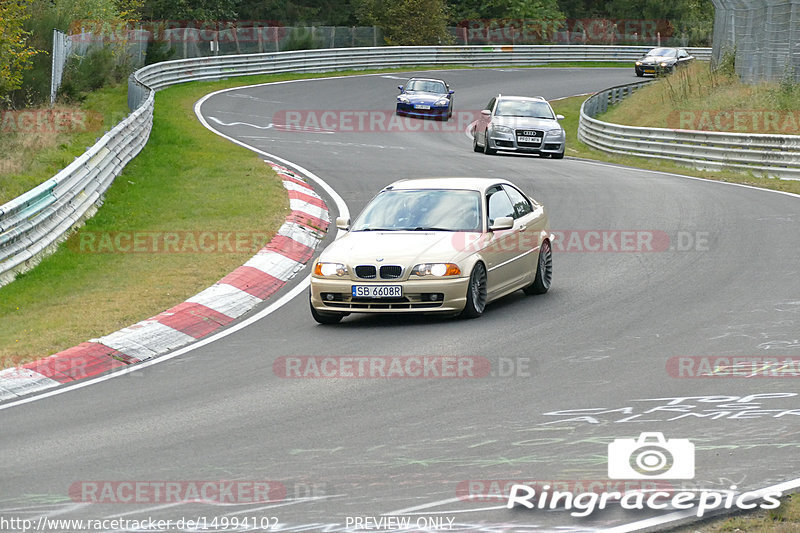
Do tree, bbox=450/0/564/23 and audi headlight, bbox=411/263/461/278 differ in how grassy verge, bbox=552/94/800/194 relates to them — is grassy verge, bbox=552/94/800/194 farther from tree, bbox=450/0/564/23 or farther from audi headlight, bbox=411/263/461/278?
tree, bbox=450/0/564/23

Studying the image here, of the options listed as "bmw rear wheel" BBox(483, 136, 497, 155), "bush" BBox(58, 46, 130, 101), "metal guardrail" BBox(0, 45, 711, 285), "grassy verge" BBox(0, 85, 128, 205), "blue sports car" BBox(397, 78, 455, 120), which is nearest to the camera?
"metal guardrail" BBox(0, 45, 711, 285)

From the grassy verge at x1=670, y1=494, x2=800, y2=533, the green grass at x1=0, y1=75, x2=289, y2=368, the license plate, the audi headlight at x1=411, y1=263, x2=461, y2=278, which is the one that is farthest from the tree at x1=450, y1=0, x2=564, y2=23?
the grassy verge at x1=670, y1=494, x2=800, y2=533

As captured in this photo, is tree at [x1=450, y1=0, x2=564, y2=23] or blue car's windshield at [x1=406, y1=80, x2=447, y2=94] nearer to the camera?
blue car's windshield at [x1=406, y1=80, x2=447, y2=94]

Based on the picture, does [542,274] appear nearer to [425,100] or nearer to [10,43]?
[10,43]

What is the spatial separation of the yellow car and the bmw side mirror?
0.01 m

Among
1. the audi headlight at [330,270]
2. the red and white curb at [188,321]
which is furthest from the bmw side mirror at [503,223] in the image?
the red and white curb at [188,321]

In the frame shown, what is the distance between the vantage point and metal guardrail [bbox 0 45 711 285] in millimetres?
14375

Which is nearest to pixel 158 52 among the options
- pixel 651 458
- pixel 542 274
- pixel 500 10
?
pixel 500 10

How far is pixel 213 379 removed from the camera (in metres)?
9.74

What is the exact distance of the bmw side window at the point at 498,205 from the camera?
13.0 meters

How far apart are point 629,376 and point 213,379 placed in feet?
10.9

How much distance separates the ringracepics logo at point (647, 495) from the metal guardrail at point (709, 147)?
58.8 ft

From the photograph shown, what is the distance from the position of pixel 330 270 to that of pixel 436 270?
3.49ft

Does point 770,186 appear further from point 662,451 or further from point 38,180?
point 662,451
